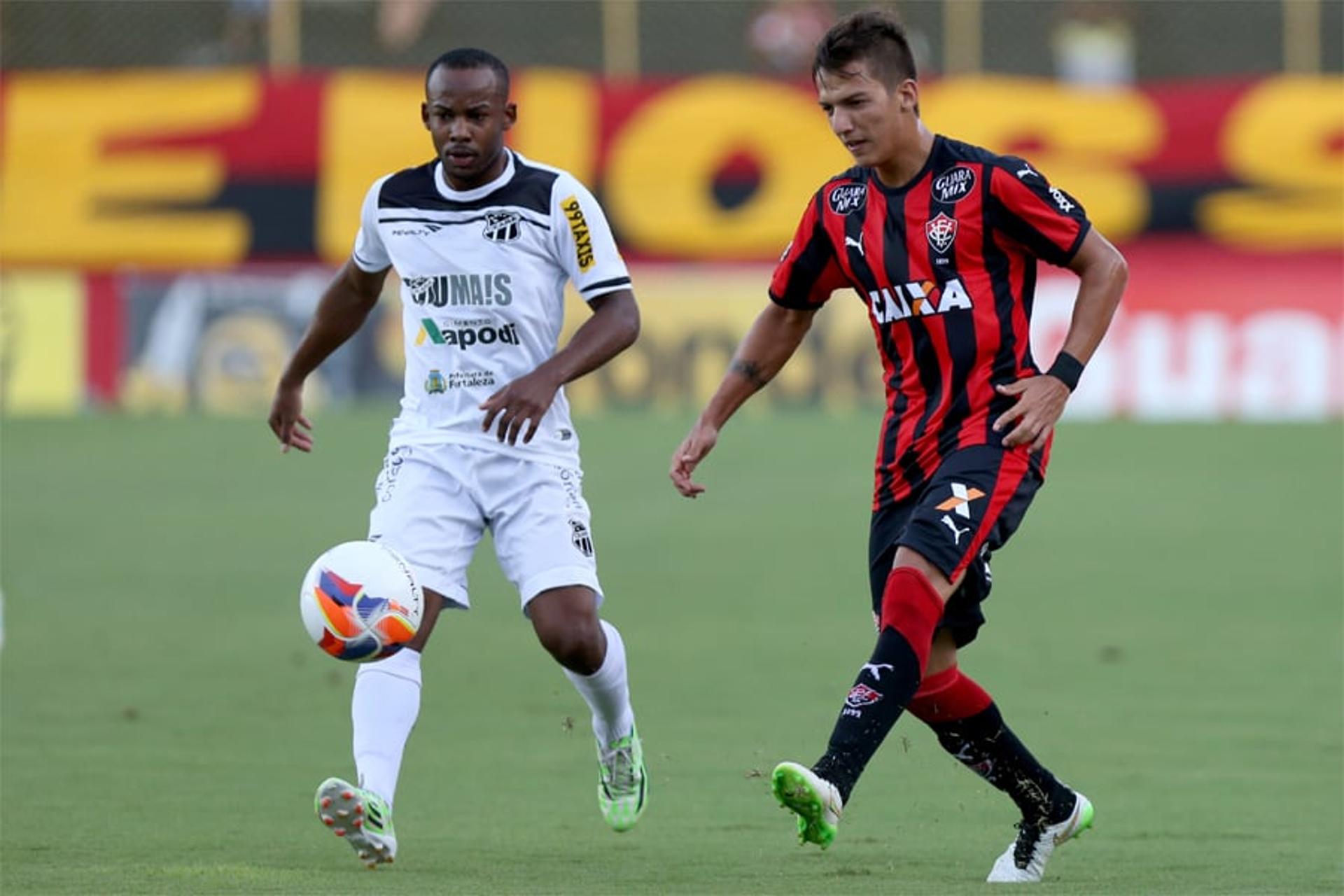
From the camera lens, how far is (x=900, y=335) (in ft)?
21.2

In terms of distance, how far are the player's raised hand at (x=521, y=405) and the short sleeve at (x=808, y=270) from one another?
704 mm

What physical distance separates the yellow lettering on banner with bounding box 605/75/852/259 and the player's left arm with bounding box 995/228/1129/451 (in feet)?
57.3

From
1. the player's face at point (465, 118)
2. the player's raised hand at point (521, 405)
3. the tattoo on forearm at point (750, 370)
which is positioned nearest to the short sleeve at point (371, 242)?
the player's face at point (465, 118)

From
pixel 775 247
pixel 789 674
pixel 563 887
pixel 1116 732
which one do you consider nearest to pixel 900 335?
pixel 563 887

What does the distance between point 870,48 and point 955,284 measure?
66 cm

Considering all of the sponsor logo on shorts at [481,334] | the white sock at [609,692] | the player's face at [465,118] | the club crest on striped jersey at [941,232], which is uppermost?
the player's face at [465,118]

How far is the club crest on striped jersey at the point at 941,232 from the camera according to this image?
6.37 m

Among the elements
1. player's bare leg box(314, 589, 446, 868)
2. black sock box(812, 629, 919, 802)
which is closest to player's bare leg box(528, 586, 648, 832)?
player's bare leg box(314, 589, 446, 868)

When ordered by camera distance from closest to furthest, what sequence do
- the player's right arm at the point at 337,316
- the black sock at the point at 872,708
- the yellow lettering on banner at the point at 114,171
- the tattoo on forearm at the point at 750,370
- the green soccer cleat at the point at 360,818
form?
the black sock at the point at 872,708
the green soccer cleat at the point at 360,818
the tattoo on forearm at the point at 750,370
the player's right arm at the point at 337,316
the yellow lettering on banner at the point at 114,171

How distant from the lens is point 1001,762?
6660 mm

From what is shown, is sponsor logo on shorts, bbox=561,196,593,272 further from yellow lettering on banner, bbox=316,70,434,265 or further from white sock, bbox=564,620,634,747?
yellow lettering on banner, bbox=316,70,434,265

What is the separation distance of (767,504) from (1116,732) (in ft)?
25.3

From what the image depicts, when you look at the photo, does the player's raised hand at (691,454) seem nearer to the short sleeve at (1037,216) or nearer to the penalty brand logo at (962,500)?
the penalty brand logo at (962,500)

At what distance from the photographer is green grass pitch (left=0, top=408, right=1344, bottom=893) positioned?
22.2 ft
